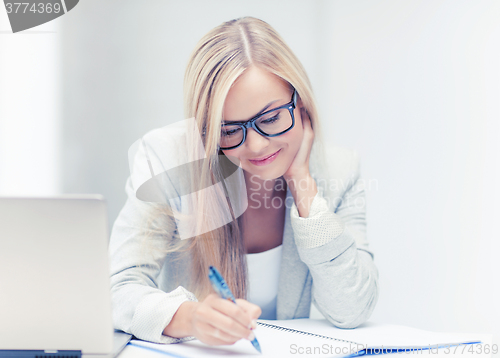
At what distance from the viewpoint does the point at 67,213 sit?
53 centimetres

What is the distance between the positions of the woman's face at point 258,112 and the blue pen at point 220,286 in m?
0.42

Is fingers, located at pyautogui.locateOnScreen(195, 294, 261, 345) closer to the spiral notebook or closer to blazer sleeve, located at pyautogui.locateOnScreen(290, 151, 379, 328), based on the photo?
the spiral notebook

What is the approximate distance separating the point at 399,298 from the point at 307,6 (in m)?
1.32

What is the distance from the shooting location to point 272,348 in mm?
673

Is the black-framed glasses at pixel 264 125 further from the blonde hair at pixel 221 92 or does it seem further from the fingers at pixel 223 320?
→ the fingers at pixel 223 320

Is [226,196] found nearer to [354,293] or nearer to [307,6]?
[354,293]

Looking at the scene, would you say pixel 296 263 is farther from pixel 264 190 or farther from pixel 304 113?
pixel 304 113

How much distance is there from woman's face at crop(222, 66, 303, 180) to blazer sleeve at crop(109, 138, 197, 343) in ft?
0.88

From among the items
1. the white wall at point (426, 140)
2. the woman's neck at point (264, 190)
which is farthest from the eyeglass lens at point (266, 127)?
the white wall at point (426, 140)

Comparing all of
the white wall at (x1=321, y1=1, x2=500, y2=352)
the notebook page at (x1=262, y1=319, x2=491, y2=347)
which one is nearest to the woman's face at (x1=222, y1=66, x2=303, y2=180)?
the notebook page at (x1=262, y1=319, x2=491, y2=347)

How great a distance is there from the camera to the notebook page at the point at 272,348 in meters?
0.65

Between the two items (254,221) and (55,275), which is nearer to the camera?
(55,275)

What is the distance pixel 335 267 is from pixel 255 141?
357mm

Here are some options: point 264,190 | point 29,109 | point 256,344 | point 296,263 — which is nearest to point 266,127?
point 264,190
